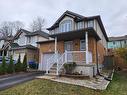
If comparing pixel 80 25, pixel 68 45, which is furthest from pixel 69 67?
pixel 80 25

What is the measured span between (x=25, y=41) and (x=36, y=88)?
2097 centimetres

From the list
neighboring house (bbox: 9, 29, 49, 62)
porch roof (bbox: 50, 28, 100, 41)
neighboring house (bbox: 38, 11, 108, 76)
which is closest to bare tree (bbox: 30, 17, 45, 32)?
neighboring house (bbox: 9, 29, 49, 62)

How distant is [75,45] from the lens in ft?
52.8

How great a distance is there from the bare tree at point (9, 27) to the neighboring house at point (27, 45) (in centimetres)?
1917

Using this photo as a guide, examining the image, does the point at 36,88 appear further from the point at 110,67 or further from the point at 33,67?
the point at 110,67

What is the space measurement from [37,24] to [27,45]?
2350 centimetres

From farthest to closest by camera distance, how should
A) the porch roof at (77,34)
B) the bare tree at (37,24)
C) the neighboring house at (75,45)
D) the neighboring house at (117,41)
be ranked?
the bare tree at (37,24), the neighboring house at (117,41), the porch roof at (77,34), the neighboring house at (75,45)

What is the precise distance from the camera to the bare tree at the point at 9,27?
47.0m

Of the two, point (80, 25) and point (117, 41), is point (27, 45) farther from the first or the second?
point (117, 41)

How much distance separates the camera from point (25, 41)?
28.2 meters

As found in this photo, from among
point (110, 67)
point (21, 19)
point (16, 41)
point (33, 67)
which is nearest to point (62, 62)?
point (33, 67)

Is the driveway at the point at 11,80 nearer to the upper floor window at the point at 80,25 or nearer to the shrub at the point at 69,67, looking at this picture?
the shrub at the point at 69,67

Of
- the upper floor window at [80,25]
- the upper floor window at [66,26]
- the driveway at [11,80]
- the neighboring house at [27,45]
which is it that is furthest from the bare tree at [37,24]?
the driveway at [11,80]

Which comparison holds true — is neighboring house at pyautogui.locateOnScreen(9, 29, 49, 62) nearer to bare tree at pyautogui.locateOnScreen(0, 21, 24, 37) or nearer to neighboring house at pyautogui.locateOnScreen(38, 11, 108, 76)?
neighboring house at pyautogui.locateOnScreen(38, 11, 108, 76)
